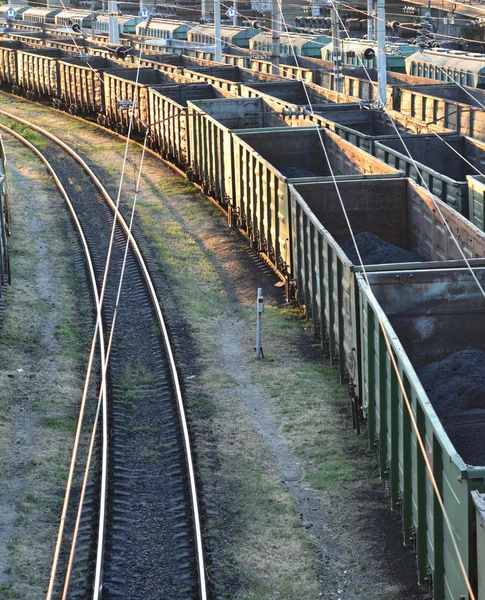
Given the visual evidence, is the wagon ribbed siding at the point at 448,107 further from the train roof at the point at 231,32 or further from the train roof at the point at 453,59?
the train roof at the point at 231,32

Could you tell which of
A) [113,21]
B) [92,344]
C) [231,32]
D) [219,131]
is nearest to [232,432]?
[92,344]

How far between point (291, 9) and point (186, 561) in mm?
100355

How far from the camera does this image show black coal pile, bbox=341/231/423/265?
17188 mm

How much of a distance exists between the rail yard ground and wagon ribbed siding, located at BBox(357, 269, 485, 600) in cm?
85

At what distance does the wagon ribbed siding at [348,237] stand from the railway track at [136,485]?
264 centimetres

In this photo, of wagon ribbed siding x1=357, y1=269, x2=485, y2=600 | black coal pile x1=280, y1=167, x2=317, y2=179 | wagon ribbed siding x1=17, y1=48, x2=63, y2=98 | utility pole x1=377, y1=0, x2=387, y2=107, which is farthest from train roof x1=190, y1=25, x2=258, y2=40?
wagon ribbed siding x1=357, y1=269, x2=485, y2=600

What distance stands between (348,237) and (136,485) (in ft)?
26.6

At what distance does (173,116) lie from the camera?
97.9 feet

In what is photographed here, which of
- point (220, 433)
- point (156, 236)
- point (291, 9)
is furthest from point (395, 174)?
point (291, 9)

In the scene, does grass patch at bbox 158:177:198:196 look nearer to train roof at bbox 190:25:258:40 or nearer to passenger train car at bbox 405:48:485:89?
passenger train car at bbox 405:48:485:89

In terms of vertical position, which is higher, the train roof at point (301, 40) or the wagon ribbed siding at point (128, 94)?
the train roof at point (301, 40)

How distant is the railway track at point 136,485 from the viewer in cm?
1162

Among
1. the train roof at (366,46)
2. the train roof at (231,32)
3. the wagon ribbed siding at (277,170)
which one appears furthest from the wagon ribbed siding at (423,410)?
the train roof at (231,32)

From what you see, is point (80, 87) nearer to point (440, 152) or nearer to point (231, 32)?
point (440, 152)
